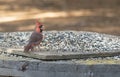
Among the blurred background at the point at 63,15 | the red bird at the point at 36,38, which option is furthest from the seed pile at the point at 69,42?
the blurred background at the point at 63,15

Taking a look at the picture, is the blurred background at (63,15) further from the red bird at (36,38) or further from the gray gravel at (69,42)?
the red bird at (36,38)

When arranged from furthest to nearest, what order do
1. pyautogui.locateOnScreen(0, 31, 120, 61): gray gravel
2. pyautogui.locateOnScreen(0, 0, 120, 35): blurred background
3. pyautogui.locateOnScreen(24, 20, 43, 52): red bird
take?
1. pyautogui.locateOnScreen(0, 0, 120, 35): blurred background
2. pyautogui.locateOnScreen(0, 31, 120, 61): gray gravel
3. pyautogui.locateOnScreen(24, 20, 43, 52): red bird

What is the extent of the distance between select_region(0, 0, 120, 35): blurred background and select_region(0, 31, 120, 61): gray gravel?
5.23 metres

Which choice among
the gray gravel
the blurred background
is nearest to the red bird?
the gray gravel

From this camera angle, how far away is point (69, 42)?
453 cm

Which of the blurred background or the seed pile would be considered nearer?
the seed pile

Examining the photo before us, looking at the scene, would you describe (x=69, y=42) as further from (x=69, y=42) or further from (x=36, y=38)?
(x=36, y=38)

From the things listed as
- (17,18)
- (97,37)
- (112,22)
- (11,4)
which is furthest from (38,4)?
Result: (97,37)

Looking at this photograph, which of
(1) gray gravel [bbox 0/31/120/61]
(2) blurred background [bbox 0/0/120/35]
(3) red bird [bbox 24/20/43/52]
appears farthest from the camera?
(2) blurred background [bbox 0/0/120/35]

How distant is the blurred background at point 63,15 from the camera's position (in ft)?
35.9

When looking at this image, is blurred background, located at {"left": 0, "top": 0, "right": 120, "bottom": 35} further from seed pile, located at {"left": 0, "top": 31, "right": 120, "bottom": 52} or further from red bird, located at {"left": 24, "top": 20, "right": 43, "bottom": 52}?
red bird, located at {"left": 24, "top": 20, "right": 43, "bottom": 52}

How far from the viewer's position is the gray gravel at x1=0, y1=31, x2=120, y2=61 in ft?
14.2

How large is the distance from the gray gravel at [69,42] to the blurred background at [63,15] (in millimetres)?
5226

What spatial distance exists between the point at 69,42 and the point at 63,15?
865 centimetres
